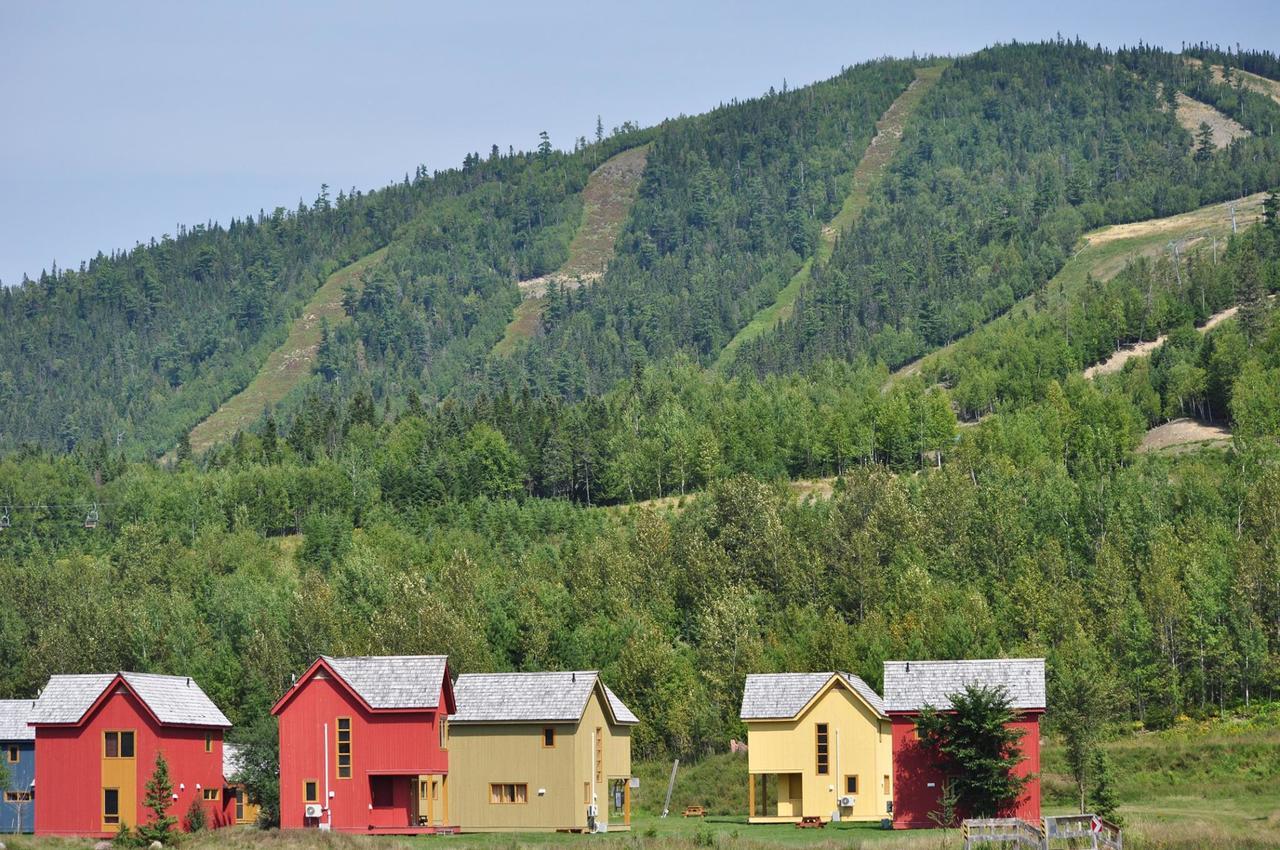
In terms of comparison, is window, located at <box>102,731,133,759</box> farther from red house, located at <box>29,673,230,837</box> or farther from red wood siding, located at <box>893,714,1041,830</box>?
red wood siding, located at <box>893,714,1041,830</box>

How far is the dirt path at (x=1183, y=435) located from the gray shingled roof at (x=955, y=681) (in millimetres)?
109827

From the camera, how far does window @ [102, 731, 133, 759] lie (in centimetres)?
7981

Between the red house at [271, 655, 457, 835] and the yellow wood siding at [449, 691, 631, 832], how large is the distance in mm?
877

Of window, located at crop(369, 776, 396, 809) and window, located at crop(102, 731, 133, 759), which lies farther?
window, located at crop(102, 731, 133, 759)

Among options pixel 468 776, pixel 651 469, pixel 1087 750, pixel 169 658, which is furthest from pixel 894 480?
pixel 468 776

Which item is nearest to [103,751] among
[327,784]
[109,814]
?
[109,814]

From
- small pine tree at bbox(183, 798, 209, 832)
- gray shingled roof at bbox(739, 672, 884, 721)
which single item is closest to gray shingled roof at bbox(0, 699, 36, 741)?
small pine tree at bbox(183, 798, 209, 832)

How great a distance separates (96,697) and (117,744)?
2.28 m

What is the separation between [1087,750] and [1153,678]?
29732mm

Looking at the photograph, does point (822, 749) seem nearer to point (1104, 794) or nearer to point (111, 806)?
point (1104, 794)

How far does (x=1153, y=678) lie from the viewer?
112312 mm

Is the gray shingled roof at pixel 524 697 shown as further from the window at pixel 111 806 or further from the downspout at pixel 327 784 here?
the window at pixel 111 806

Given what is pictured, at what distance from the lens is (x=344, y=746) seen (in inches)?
3113

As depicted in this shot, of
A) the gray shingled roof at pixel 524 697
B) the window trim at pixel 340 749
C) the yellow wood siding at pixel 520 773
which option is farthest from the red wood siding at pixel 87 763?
the gray shingled roof at pixel 524 697
